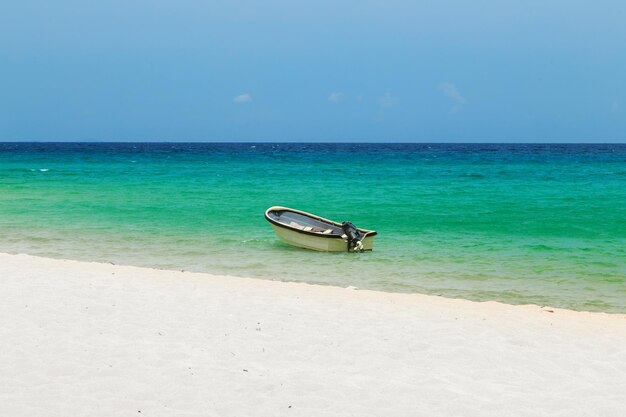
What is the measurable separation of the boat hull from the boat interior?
0.75 meters

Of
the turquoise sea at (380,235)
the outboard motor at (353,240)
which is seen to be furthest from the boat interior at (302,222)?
the outboard motor at (353,240)

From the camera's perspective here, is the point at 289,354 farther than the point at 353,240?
No

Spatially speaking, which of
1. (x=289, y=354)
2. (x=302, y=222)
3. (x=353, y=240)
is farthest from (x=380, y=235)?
(x=289, y=354)

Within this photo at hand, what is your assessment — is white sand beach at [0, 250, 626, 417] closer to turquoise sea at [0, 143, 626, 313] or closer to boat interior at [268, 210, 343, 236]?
turquoise sea at [0, 143, 626, 313]

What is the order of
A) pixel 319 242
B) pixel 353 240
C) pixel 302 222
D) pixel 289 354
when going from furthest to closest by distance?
pixel 302 222 → pixel 319 242 → pixel 353 240 → pixel 289 354

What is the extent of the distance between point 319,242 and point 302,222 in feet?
9.19

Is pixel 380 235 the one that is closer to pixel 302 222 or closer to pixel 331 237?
pixel 302 222

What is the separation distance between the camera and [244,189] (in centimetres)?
4212

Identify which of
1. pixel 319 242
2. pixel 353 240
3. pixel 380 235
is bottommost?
pixel 380 235

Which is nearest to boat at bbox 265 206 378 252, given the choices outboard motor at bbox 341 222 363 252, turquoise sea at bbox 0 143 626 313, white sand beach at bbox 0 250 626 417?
outboard motor at bbox 341 222 363 252

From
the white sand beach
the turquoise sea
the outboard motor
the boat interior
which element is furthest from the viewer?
the boat interior

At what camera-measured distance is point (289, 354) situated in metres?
8.23

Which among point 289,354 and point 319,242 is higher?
point 289,354

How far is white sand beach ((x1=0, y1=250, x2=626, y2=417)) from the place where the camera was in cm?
665
